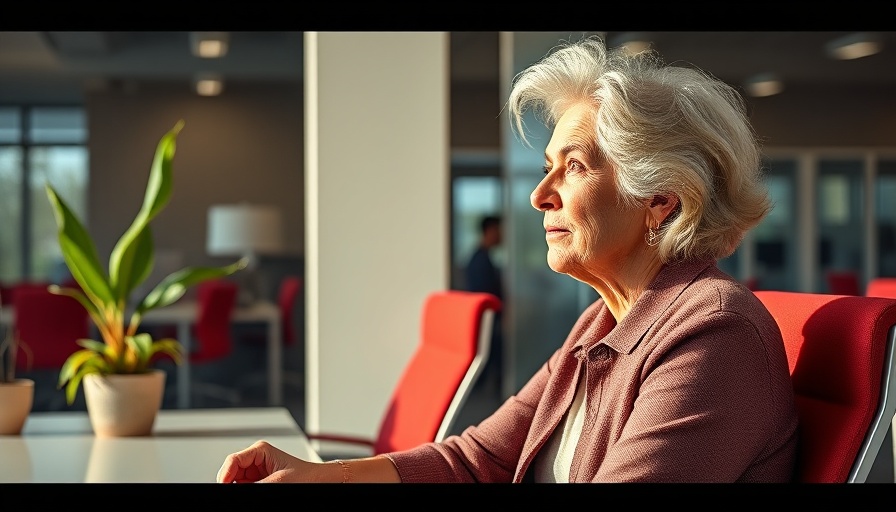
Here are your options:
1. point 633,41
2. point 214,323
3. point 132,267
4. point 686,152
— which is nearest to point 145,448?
point 132,267

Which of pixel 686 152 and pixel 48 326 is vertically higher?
pixel 686 152

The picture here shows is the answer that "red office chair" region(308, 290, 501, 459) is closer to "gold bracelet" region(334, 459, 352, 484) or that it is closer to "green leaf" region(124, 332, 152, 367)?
"green leaf" region(124, 332, 152, 367)

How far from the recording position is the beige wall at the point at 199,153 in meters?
10.8

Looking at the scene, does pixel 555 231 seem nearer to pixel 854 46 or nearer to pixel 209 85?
pixel 854 46

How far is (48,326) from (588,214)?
564cm

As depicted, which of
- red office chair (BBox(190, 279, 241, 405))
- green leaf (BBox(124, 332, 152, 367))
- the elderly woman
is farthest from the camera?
red office chair (BBox(190, 279, 241, 405))

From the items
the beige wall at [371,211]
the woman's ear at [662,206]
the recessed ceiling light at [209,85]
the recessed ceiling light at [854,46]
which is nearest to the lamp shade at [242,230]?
the recessed ceiling light at [209,85]

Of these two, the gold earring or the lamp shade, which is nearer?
the gold earring

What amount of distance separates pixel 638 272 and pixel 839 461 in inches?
17.3

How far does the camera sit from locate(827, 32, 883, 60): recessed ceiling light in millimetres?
7957

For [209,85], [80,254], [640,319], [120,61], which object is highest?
[120,61]

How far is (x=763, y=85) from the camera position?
7.91 m

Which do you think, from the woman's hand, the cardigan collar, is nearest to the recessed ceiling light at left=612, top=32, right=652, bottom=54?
→ the cardigan collar
